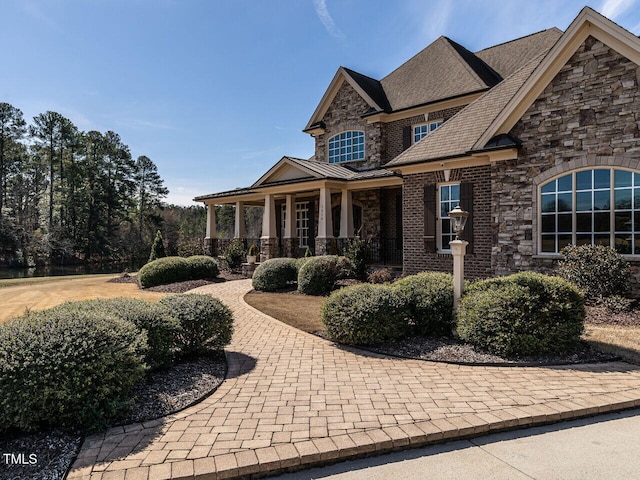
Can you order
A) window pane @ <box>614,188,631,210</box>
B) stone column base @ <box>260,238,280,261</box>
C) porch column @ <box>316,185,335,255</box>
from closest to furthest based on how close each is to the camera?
1. window pane @ <box>614,188,631,210</box>
2. porch column @ <box>316,185,335,255</box>
3. stone column base @ <box>260,238,280,261</box>

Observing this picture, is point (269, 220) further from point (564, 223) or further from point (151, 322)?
point (151, 322)

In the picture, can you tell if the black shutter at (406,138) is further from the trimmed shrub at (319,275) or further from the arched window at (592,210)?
the arched window at (592,210)

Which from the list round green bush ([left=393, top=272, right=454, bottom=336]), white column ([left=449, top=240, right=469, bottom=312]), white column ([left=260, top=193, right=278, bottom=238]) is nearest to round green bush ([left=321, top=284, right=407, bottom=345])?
round green bush ([left=393, top=272, right=454, bottom=336])

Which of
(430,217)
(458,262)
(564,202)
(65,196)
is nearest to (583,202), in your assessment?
(564,202)

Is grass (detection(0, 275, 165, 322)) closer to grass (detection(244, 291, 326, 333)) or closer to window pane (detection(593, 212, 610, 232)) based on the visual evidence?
grass (detection(244, 291, 326, 333))

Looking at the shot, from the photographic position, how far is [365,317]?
653 centimetres

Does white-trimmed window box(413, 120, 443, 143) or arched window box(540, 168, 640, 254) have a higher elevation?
white-trimmed window box(413, 120, 443, 143)

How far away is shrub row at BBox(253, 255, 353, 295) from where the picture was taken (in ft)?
41.5

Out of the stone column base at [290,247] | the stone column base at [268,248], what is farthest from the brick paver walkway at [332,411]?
the stone column base at [268,248]

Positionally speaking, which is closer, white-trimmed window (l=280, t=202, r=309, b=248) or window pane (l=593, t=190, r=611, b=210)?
window pane (l=593, t=190, r=611, b=210)

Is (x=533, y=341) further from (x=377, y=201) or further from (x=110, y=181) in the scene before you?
(x=110, y=181)

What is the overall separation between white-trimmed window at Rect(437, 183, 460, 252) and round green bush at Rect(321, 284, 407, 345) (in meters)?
6.23

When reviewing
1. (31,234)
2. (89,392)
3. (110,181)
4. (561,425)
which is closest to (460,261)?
(561,425)

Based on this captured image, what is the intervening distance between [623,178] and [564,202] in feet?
4.17
